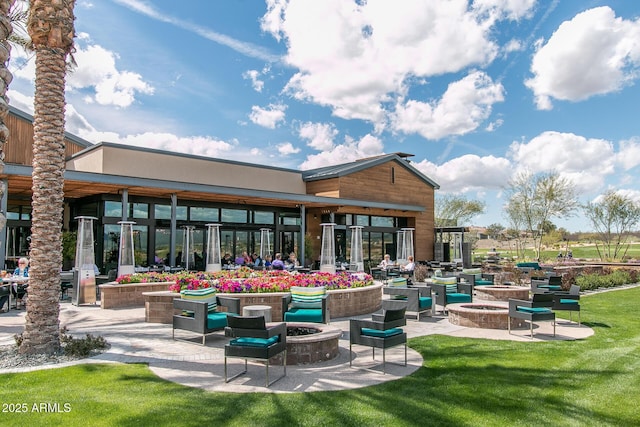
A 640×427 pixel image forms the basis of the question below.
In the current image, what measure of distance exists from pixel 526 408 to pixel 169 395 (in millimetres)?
3811

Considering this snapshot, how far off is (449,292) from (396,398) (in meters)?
7.14

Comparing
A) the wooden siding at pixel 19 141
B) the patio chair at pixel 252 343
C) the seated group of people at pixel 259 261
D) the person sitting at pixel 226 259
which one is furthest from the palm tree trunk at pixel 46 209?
the wooden siding at pixel 19 141

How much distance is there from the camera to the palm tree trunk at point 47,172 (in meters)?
6.45

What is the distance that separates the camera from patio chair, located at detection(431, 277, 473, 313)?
1081cm

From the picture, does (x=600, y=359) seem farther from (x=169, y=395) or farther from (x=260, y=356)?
(x=169, y=395)

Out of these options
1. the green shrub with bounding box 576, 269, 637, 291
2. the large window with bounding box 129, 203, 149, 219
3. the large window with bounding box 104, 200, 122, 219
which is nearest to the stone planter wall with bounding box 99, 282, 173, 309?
the large window with bounding box 104, 200, 122, 219

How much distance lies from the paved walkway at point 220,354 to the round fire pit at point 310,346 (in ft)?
0.37

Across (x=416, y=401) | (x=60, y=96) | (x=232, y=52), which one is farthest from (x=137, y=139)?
(x=416, y=401)

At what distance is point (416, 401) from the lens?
4.68 metres

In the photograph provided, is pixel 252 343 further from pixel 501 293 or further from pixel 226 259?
pixel 226 259

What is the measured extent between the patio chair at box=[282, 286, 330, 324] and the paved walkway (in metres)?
0.61

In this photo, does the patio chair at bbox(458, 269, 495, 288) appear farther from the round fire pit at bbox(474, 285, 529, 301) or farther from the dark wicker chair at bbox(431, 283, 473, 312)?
the dark wicker chair at bbox(431, 283, 473, 312)

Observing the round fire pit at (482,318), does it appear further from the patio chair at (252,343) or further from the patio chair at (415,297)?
the patio chair at (252,343)

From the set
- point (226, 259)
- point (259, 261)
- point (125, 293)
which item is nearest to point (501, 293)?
point (259, 261)
